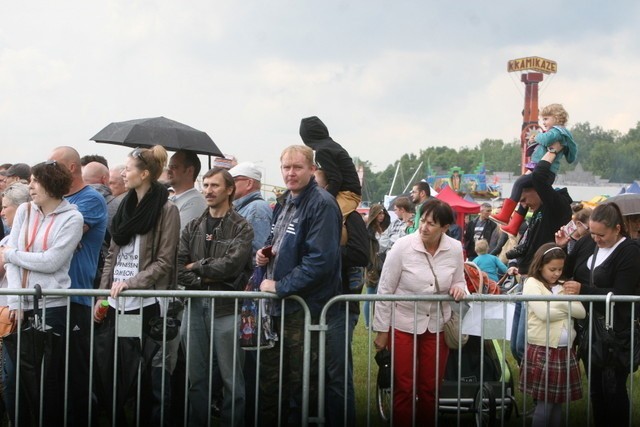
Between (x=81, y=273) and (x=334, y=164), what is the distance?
1.94m

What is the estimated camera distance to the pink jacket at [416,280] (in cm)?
598

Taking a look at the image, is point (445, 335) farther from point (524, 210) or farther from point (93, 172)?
point (93, 172)

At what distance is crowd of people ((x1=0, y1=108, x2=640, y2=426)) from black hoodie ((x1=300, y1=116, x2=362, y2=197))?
2 centimetres

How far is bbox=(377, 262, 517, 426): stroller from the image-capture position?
641 centimetres

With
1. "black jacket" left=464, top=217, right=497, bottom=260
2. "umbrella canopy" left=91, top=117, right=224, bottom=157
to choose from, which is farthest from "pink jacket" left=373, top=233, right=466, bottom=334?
"black jacket" left=464, top=217, right=497, bottom=260

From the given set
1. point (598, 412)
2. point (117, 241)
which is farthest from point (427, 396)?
point (117, 241)

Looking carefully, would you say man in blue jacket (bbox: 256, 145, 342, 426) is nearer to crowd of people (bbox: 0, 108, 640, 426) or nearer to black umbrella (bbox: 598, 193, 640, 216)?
crowd of people (bbox: 0, 108, 640, 426)

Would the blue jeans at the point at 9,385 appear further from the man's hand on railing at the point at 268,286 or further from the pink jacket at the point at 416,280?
the pink jacket at the point at 416,280

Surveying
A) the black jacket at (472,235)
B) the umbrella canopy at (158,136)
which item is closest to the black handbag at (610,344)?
the umbrella canopy at (158,136)

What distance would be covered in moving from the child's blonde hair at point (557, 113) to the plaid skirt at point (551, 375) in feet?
6.57

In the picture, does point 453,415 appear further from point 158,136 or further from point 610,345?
point 158,136

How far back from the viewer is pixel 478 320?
19.3 ft

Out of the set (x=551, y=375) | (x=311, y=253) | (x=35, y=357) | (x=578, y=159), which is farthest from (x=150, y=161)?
(x=578, y=159)

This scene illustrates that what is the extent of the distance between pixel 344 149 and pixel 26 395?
9.11 ft
